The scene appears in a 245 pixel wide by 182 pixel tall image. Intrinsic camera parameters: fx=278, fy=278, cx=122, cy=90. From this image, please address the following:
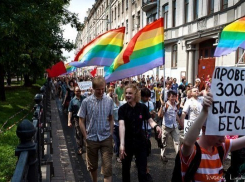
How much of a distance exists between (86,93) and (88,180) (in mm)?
3802

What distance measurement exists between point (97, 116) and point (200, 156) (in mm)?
2402

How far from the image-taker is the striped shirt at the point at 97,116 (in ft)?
13.9

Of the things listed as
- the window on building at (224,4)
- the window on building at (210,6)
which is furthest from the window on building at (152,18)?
the window on building at (224,4)

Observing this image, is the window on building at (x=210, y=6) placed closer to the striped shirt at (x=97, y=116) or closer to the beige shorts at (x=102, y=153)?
the striped shirt at (x=97, y=116)

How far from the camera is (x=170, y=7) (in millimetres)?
23953

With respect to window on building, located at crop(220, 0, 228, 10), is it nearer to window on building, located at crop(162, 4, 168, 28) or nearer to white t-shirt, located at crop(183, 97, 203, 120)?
window on building, located at crop(162, 4, 168, 28)

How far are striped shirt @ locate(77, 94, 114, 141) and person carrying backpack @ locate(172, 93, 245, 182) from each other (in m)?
2.19

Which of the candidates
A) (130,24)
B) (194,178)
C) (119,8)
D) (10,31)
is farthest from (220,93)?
(119,8)

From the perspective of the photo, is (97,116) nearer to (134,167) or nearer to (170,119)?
(134,167)

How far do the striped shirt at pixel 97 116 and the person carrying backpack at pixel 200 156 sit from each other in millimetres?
2194

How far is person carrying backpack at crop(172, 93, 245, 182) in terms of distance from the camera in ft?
6.64

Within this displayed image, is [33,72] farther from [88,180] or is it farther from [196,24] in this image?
[196,24]

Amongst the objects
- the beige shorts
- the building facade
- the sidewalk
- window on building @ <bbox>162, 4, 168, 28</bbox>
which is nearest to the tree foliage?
the sidewalk

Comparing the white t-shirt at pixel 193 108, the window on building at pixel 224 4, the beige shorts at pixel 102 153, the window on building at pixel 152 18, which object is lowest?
the beige shorts at pixel 102 153
